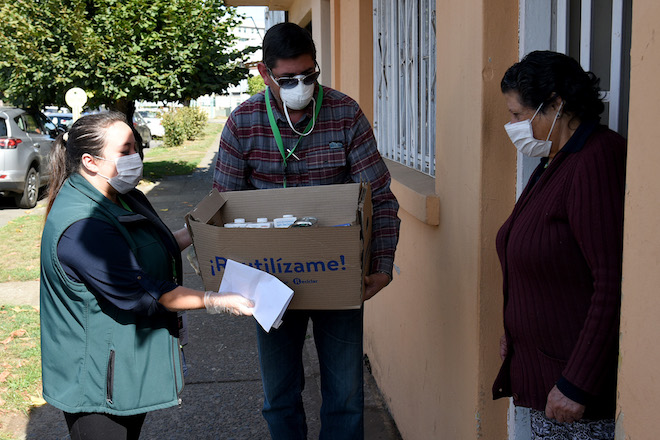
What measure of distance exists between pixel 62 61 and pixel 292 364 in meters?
11.3

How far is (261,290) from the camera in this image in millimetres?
2172

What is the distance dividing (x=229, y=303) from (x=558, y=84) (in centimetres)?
120

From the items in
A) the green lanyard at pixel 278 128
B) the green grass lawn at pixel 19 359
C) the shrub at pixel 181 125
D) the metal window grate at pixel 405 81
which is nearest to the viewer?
the green lanyard at pixel 278 128

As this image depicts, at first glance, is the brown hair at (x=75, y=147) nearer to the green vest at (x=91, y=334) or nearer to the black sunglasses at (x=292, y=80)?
the green vest at (x=91, y=334)

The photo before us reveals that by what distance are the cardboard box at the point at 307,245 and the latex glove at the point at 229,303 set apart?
7cm

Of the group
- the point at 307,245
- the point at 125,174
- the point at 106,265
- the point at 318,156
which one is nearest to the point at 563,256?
the point at 307,245

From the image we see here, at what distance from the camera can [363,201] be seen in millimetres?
2168

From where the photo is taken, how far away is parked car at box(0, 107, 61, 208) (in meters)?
11.4

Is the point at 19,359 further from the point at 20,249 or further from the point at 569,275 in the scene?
the point at 569,275

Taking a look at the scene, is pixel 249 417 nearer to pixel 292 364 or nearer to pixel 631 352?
pixel 292 364

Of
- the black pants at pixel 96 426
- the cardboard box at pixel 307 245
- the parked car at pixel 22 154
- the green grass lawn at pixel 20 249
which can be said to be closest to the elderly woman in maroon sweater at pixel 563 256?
the cardboard box at pixel 307 245

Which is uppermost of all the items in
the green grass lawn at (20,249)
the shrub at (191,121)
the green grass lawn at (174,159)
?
the shrub at (191,121)

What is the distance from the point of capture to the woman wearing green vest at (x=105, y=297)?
2.18 m

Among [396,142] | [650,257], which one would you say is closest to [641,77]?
[650,257]
